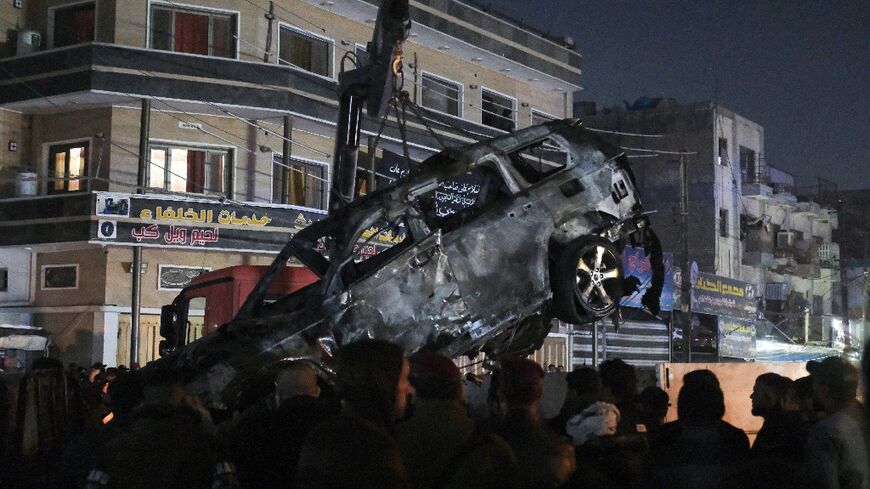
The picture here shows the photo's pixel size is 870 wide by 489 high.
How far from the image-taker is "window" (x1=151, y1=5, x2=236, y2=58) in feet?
79.4

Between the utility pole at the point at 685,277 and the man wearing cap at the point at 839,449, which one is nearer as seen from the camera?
the man wearing cap at the point at 839,449

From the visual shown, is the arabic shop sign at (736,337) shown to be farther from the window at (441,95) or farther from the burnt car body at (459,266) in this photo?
the burnt car body at (459,266)

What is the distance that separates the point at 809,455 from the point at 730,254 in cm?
3782

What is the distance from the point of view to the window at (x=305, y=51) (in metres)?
26.0

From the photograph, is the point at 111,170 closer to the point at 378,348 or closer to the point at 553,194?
the point at 553,194

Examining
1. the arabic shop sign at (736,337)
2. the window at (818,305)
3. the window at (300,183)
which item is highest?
the window at (300,183)

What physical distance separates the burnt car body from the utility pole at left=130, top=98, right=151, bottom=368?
13.3 meters

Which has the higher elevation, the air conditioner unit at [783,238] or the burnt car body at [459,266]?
the air conditioner unit at [783,238]

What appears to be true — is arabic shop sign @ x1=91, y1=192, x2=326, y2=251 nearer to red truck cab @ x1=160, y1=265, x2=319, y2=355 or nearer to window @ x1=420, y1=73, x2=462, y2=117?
window @ x1=420, y1=73, x2=462, y2=117

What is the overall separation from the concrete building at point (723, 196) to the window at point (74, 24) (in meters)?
21.0

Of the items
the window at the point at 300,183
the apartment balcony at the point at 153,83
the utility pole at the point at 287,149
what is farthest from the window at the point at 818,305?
the apartment balcony at the point at 153,83

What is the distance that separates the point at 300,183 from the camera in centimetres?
2661

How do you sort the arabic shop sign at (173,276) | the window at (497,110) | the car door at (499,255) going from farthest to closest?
1. the window at (497,110)
2. the arabic shop sign at (173,276)
3. the car door at (499,255)

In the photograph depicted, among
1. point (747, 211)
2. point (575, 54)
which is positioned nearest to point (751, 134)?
point (747, 211)
